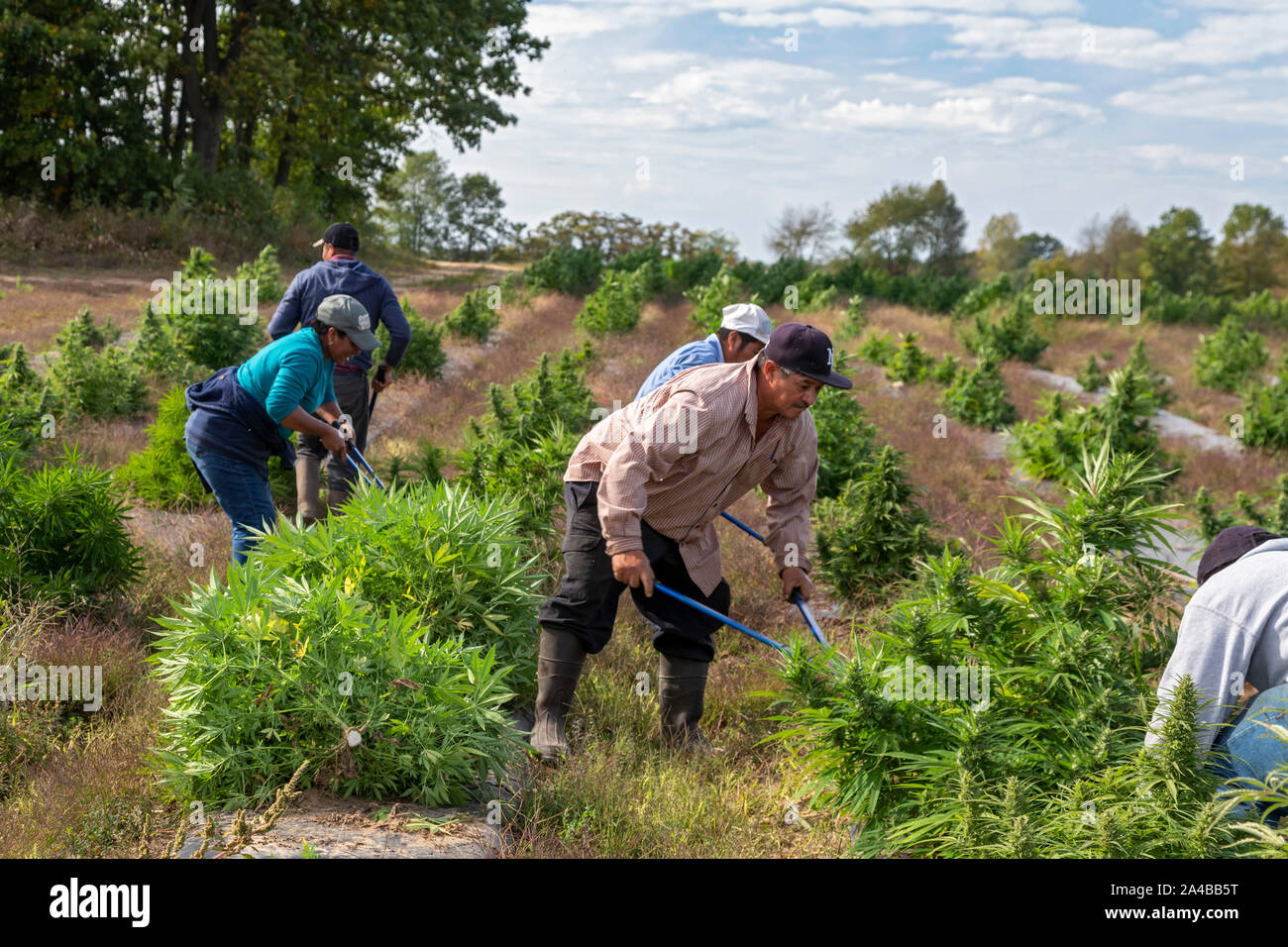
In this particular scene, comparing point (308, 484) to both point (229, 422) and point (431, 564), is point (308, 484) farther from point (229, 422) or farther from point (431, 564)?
point (431, 564)

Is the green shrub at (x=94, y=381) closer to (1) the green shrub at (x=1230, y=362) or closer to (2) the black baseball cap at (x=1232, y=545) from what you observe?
(2) the black baseball cap at (x=1232, y=545)

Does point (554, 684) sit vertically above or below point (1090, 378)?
below

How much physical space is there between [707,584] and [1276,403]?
40.3ft

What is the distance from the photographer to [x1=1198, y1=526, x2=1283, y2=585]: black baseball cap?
11.1 feet

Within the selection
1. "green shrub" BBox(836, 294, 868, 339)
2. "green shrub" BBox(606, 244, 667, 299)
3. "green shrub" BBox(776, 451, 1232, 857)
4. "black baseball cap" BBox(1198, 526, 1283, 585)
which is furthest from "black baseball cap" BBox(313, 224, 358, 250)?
"green shrub" BBox(606, 244, 667, 299)

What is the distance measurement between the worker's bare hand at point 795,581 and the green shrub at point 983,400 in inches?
360

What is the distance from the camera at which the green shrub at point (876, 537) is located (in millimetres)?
6922

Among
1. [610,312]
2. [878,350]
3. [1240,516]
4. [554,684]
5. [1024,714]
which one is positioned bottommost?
[554,684]

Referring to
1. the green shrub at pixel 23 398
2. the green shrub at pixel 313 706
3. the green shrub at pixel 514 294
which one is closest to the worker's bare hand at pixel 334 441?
the green shrub at pixel 313 706

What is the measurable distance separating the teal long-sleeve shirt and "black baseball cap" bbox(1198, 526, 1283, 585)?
160 inches

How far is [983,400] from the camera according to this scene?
13.2 metres

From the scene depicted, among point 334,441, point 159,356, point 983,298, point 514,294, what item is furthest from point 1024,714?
point 983,298

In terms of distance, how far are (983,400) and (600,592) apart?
1007 cm

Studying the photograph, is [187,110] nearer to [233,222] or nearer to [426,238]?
[233,222]
